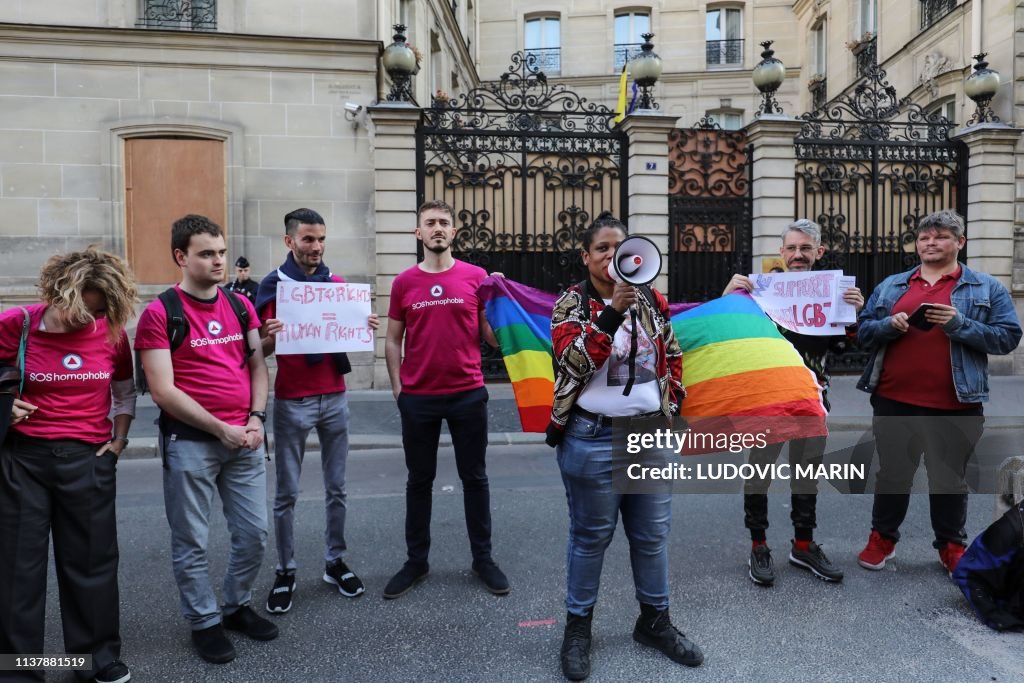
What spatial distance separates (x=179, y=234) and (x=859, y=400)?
10227 millimetres

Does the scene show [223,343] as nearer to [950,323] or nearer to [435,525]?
[435,525]

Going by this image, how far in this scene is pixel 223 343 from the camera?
3555 mm

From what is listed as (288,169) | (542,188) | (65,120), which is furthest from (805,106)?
(65,120)

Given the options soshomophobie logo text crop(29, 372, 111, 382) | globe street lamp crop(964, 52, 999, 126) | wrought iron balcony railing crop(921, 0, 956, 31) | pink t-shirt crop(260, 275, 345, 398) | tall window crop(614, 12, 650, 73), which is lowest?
pink t-shirt crop(260, 275, 345, 398)

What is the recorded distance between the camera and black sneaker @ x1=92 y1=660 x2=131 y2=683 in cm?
322

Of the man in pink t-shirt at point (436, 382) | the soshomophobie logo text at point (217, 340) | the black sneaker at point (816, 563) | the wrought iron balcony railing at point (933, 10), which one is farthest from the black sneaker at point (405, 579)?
the wrought iron balcony railing at point (933, 10)

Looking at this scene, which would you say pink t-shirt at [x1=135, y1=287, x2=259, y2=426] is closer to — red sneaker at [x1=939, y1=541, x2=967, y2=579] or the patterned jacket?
the patterned jacket

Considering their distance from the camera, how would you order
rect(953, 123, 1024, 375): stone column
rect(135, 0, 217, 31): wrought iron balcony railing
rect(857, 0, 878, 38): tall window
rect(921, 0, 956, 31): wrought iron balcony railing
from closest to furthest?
rect(135, 0, 217, 31): wrought iron balcony railing, rect(953, 123, 1024, 375): stone column, rect(921, 0, 956, 31): wrought iron balcony railing, rect(857, 0, 878, 38): tall window

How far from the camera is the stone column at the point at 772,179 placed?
12828 mm

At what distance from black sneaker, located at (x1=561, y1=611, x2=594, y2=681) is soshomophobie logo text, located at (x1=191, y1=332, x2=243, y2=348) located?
2.11m

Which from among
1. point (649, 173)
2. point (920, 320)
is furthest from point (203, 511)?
point (649, 173)

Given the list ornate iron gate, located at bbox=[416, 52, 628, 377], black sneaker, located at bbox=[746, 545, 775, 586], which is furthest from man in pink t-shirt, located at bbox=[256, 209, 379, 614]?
ornate iron gate, located at bbox=[416, 52, 628, 377]

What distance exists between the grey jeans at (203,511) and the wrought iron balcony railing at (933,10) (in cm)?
1856

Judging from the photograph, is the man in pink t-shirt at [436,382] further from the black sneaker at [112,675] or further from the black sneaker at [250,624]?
the black sneaker at [112,675]
